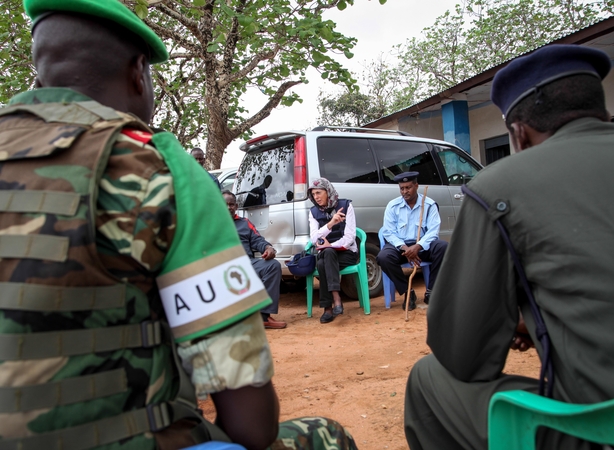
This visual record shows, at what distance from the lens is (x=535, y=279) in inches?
55.0

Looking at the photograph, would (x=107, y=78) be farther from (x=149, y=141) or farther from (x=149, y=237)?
(x=149, y=237)

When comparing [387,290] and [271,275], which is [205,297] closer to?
[271,275]

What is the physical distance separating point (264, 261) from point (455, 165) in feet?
11.7

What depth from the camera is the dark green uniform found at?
1.30 metres

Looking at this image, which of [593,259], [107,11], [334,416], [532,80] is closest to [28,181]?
[107,11]

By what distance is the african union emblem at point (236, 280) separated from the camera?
3.16 feet

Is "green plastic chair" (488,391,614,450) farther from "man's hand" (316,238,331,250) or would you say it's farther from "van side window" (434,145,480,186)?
"van side window" (434,145,480,186)

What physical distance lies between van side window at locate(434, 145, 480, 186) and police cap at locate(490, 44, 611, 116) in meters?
5.74

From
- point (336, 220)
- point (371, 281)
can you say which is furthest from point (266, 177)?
point (371, 281)

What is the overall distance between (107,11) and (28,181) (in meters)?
0.42

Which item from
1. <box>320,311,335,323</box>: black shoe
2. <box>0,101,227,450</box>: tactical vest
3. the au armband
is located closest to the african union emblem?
the au armband

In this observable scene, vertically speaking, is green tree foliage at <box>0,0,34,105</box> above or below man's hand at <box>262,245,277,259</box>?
above

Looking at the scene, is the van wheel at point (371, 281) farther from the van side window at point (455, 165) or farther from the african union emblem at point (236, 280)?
the african union emblem at point (236, 280)

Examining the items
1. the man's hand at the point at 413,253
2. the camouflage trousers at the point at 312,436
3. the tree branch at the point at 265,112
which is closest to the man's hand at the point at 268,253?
the man's hand at the point at 413,253
